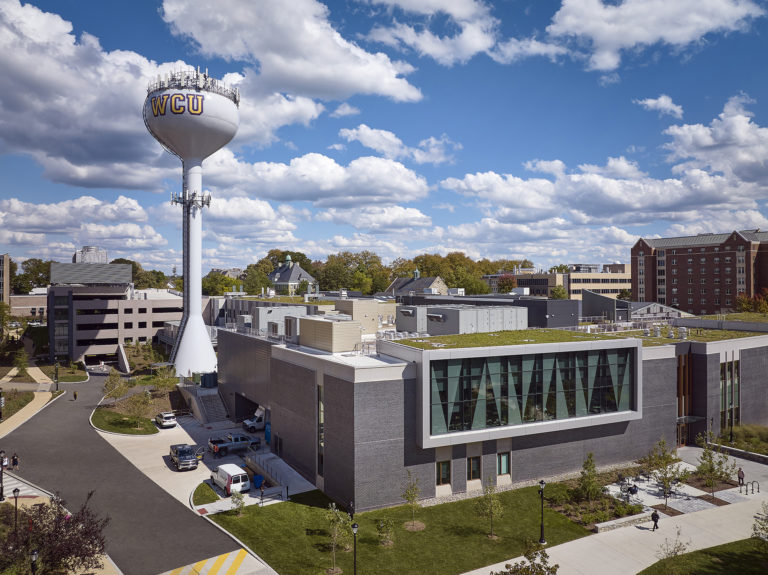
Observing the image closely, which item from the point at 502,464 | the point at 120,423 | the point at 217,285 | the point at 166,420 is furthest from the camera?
the point at 217,285

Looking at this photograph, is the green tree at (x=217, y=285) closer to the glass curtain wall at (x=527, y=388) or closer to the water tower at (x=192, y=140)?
the water tower at (x=192, y=140)

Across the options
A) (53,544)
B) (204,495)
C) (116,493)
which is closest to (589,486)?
(204,495)

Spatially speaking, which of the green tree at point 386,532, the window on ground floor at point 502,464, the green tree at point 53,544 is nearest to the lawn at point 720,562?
the window on ground floor at point 502,464

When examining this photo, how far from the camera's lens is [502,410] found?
3244cm

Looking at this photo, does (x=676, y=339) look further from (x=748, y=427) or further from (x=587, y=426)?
(x=587, y=426)

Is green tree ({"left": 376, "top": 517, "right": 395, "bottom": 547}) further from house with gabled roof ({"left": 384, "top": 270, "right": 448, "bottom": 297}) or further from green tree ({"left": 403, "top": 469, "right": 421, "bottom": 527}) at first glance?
house with gabled roof ({"left": 384, "top": 270, "right": 448, "bottom": 297})

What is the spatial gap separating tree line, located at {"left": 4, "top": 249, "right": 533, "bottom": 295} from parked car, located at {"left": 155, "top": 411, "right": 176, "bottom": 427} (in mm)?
76713

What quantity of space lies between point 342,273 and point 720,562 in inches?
4565

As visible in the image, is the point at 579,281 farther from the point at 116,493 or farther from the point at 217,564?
the point at 217,564

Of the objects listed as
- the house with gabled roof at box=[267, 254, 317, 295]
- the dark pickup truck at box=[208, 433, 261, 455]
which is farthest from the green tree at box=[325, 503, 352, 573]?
the house with gabled roof at box=[267, 254, 317, 295]

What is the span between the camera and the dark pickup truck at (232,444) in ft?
135

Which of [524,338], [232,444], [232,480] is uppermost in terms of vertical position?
[524,338]

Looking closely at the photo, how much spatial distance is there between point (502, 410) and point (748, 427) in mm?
25127

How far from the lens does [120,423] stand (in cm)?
5025
